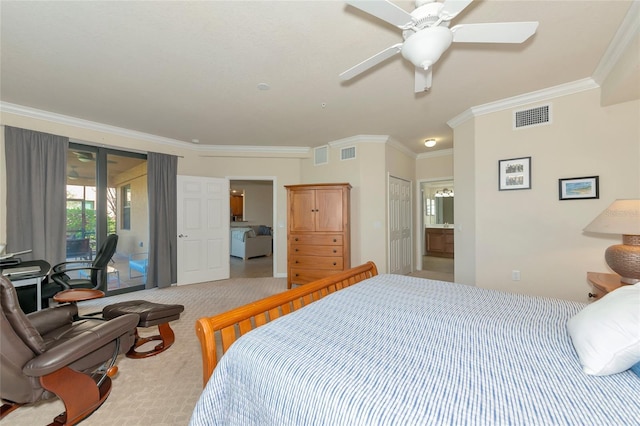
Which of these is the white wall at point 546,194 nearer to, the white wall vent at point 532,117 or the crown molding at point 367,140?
the white wall vent at point 532,117

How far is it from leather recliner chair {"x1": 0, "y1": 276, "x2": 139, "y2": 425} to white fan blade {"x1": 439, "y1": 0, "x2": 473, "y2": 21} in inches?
102

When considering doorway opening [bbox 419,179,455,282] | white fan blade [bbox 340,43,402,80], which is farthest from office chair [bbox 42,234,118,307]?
doorway opening [bbox 419,179,455,282]

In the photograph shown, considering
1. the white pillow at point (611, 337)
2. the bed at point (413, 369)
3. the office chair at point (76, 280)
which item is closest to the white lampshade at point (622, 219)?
the bed at point (413, 369)

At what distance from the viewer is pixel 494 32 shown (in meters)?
1.42

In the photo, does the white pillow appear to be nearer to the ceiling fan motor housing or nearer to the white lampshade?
the white lampshade

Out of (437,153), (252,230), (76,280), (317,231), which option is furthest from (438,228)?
(76,280)

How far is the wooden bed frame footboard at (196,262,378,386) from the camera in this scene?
3.84ft

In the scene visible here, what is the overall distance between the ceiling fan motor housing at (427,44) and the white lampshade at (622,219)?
1791mm

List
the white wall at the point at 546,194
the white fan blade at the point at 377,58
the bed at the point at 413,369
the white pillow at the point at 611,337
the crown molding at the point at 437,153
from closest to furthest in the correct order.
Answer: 1. the bed at the point at 413,369
2. the white pillow at the point at 611,337
3. the white fan blade at the point at 377,58
4. the white wall at the point at 546,194
5. the crown molding at the point at 437,153

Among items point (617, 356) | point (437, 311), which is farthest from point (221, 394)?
point (617, 356)

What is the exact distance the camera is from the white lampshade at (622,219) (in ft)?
5.84

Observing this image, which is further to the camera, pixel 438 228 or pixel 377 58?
pixel 438 228

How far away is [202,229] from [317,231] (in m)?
2.17

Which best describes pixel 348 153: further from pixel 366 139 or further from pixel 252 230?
pixel 252 230
